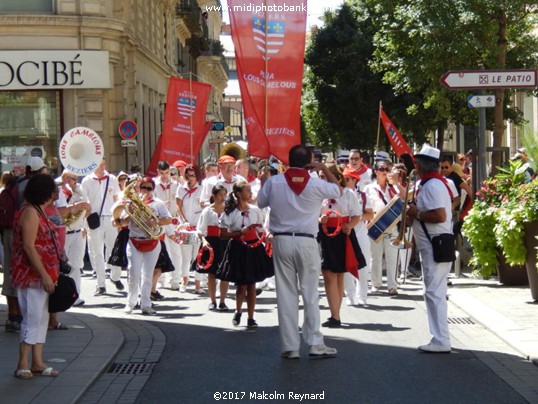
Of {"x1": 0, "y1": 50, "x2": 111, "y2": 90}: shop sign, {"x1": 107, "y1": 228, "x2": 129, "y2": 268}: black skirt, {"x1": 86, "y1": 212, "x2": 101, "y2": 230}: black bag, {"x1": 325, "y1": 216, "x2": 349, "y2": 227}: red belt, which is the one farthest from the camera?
{"x1": 0, "y1": 50, "x2": 111, "y2": 90}: shop sign

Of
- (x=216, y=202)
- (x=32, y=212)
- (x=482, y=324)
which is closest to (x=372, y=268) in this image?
(x=216, y=202)

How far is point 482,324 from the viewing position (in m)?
12.7

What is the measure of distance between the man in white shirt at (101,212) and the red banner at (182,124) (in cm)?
741

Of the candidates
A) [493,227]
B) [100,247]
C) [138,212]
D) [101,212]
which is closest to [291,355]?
[138,212]

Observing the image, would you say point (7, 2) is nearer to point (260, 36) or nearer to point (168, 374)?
point (260, 36)

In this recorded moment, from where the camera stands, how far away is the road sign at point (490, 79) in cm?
1511

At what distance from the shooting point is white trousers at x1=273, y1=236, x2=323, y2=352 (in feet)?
34.7

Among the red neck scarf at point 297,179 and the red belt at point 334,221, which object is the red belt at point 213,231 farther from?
the red neck scarf at point 297,179

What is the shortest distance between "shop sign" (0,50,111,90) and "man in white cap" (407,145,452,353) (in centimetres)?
1970

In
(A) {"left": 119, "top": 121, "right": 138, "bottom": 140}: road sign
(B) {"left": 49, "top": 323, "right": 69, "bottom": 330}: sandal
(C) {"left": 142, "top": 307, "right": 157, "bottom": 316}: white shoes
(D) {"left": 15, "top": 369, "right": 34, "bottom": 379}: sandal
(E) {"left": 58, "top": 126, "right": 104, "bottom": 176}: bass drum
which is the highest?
(A) {"left": 119, "top": 121, "right": 138, "bottom": 140}: road sign

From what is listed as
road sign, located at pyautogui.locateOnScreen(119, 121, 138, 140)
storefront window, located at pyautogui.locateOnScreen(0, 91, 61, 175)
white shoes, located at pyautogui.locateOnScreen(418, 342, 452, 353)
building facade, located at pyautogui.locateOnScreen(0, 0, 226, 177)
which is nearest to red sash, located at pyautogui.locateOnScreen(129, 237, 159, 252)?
white shoes, located at pyautogui.locateOnScreen(418, 342, 452, 353)

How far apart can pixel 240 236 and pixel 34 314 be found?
3.67m

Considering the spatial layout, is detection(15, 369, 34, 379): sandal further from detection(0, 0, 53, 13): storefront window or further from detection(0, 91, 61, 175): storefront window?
detection(0, 0, 53, 13): storefront window

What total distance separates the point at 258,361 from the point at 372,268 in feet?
21.0
